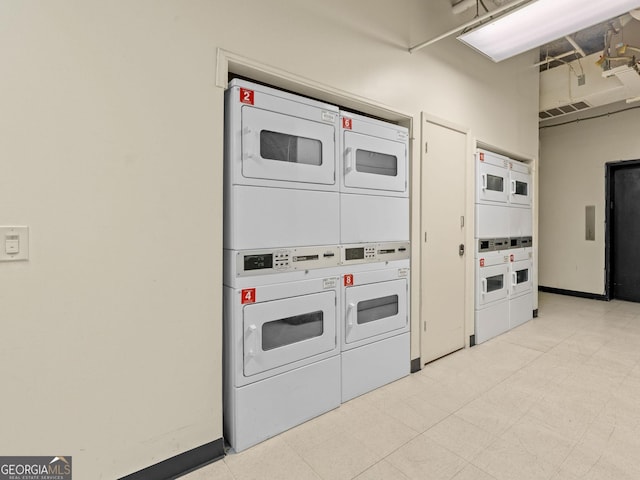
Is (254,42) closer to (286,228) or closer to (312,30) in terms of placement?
(312,30)

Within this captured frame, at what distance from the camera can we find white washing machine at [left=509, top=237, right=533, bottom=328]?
4223mm

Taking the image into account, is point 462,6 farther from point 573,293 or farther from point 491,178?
point 573,293

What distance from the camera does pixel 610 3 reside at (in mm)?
2404

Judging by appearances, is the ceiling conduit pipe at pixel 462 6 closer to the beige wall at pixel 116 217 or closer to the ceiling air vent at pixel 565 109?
the beige wall at pixel 116 217

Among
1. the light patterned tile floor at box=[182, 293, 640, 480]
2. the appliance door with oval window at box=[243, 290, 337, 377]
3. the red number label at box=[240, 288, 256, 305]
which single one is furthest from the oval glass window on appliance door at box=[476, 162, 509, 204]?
the red number label at box=[240, 288, 256, 305]

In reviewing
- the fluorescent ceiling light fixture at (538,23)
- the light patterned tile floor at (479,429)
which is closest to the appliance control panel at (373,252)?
the light patterned tile floor at (479,429)

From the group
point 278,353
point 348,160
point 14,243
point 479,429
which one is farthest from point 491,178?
point 14,243

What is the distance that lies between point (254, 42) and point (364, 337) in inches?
86.1

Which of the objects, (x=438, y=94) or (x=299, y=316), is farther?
(x=438, y=94)

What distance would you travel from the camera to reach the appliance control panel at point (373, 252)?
244 centimetres

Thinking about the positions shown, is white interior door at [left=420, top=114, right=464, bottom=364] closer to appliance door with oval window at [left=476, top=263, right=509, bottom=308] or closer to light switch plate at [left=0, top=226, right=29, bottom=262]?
appliance door with oval window at [left=476, top=263, right=509, bottom=308]

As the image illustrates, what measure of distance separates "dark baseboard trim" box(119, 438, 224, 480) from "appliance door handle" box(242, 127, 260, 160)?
1.68 m

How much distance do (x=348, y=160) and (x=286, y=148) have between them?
51 centimetres

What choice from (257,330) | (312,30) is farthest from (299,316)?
(312,30)
